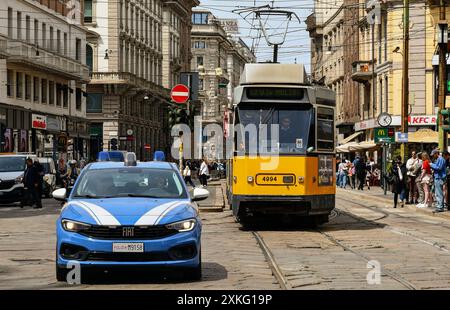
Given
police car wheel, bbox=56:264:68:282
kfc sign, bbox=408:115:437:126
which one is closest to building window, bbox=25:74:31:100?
kfc sign, bbox=408:115:437:126

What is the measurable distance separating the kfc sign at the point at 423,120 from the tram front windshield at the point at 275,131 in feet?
118

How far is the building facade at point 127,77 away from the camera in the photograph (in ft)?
257

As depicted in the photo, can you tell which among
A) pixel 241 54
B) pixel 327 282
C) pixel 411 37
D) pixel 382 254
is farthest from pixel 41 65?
pixel 241 54

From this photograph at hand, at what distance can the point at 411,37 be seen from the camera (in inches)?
2175

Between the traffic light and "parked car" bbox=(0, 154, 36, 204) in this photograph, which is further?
"parked car" bbox=(0, 154, 36, 204)

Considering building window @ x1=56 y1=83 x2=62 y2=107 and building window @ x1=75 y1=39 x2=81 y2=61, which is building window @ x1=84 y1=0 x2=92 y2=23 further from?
building window @ x1=56 y1=83 x2=62 y2=107

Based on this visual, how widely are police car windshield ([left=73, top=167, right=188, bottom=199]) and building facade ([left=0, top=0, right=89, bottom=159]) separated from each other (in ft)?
123

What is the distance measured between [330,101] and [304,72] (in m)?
1.03

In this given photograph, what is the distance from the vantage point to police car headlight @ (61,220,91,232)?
11.2 m

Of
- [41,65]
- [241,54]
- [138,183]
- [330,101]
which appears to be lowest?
[138,183]

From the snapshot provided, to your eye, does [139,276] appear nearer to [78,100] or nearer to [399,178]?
[399,178]

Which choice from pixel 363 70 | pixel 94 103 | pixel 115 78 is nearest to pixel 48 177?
pixel 363 70

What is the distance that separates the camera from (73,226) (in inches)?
443
